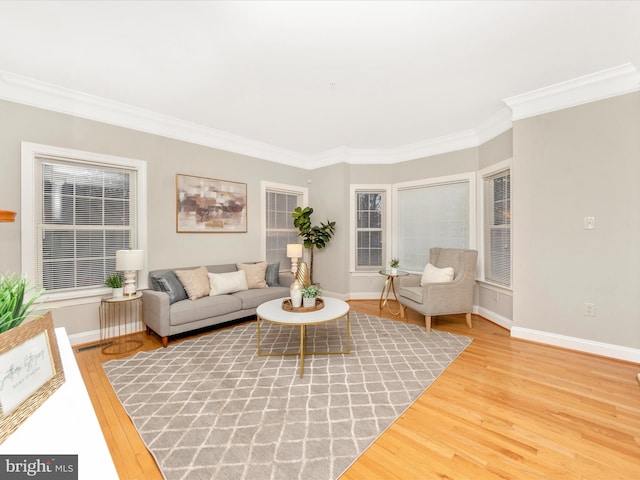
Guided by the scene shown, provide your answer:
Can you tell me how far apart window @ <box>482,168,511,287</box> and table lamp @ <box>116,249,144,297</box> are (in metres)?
4.67

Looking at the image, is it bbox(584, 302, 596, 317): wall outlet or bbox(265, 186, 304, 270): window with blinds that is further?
bbox(265, 186, 304, 270): window with blinds

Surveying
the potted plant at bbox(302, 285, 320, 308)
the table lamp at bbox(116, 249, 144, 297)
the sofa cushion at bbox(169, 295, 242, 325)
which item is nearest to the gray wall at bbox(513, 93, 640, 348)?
the potted plant at bbox(302, 285, 320, 308)

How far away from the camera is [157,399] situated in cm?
222

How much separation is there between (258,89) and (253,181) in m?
1.97

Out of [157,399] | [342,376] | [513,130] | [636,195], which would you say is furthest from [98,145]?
[636,195]

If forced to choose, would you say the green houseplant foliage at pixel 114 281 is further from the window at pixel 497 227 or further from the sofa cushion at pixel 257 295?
the window at pixel 497 227

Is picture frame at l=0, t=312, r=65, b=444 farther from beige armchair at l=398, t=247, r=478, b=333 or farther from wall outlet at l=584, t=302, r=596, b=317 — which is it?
wall outlet at l=584, t=302, r=596, b=317

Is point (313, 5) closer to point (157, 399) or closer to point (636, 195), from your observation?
point (157, 399)

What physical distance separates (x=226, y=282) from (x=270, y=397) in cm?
207

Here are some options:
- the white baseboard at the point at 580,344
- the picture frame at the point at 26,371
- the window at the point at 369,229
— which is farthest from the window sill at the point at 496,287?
the picture frame at the point at 26,371

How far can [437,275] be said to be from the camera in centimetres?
409

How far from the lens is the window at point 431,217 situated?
15.1 ft

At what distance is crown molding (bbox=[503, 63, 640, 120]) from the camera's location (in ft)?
9.12

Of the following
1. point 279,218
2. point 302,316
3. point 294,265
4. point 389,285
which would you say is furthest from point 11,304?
point 389,285
